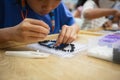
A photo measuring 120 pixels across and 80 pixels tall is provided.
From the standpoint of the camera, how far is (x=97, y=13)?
143 cm

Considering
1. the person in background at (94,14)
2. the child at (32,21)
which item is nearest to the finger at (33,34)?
the child at (32,21)

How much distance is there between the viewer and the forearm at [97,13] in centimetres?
139

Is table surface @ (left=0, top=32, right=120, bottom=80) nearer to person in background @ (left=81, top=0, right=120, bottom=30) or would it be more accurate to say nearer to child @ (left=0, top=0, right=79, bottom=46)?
child @ (left=0, top=0, right=79, bottom=46)

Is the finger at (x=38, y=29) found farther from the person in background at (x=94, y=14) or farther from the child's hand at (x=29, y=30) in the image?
the person in background at (x=94, y=14)

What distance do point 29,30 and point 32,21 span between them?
0.03 m

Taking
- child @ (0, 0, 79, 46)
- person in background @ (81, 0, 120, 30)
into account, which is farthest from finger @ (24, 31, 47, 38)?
person in background @ (81, 0, 120, 30)

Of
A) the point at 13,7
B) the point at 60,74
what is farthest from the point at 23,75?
the point at 13,7

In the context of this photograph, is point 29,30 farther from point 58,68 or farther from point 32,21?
point 58,68

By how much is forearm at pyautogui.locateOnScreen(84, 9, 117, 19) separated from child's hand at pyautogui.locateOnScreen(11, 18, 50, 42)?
922mm

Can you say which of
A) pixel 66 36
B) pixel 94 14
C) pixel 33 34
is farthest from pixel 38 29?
pixel 94 14

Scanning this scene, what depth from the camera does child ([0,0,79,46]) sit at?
22.6 inches

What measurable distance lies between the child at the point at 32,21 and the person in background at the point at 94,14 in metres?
0.45

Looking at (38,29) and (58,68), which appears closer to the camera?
(58,68)

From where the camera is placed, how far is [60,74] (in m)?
0.41
